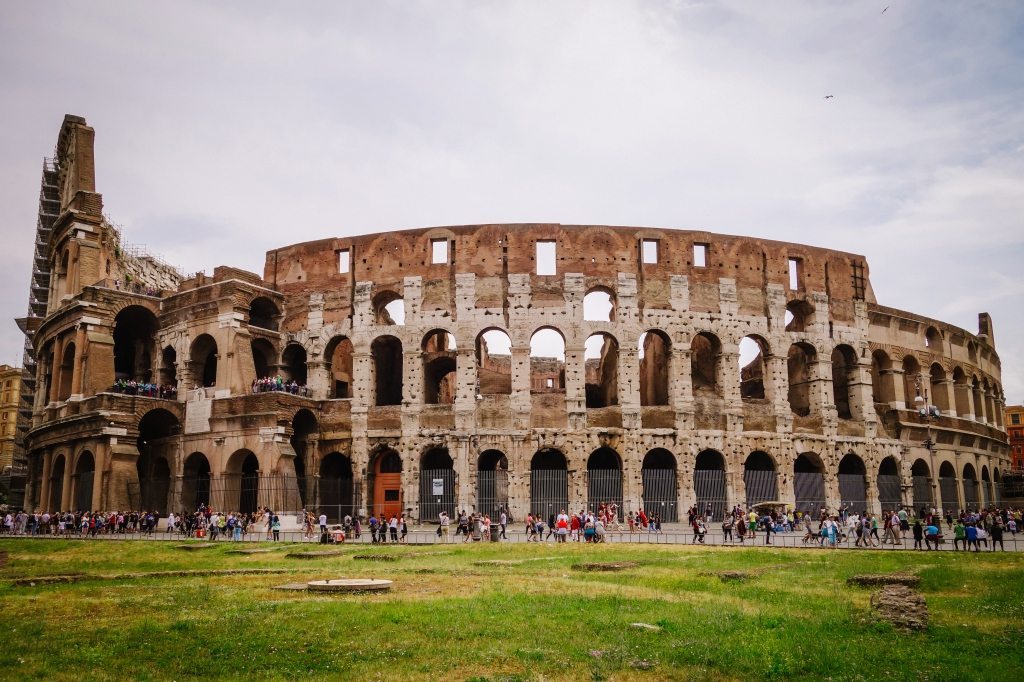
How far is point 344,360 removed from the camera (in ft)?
128

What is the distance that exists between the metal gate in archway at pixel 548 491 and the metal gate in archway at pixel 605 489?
0.99 metres

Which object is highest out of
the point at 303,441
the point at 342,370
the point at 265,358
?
the point at 265,358

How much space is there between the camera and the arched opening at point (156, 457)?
3497cm

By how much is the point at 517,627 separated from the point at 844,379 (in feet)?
105

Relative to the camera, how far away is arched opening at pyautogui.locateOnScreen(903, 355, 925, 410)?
40.2 metres

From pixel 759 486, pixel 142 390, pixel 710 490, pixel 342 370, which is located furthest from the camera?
pixel 342 370

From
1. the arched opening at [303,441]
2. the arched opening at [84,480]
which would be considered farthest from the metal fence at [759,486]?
the arched opening at [84,480]

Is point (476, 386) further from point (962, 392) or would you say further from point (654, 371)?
point (962, 392)

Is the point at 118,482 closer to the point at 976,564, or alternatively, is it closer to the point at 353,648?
the point at 353,648

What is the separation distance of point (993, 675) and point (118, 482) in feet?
104

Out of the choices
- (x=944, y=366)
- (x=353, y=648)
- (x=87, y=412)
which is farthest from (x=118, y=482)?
(x=944, y=366)

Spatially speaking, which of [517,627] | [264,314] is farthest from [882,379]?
[517,627]

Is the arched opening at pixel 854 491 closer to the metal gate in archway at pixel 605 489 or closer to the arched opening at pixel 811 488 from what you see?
the arched opening at pixel 811 488

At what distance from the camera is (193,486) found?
114 ft
